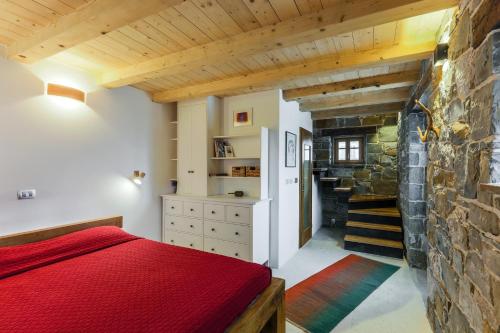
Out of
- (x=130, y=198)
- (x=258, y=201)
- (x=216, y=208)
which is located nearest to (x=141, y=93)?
(x=130, y=198)

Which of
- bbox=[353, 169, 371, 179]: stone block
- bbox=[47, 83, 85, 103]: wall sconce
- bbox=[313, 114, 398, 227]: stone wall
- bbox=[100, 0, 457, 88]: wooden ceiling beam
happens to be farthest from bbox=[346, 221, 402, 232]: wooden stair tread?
bbox=[47, 83, 85, 103]: wall sconce

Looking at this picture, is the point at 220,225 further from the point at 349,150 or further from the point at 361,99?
the point at 349,150

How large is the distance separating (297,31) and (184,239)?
2906mm

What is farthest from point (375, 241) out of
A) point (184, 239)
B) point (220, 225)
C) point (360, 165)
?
point (184, 239)

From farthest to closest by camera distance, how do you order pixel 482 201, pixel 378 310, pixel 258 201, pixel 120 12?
1. pixel 258 201
2. pixel 378 310
3. pixel 120 12
4. pixel 482 201

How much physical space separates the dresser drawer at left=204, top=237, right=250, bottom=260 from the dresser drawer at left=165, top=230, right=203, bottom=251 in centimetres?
12

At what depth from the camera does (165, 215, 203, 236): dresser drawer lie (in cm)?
330

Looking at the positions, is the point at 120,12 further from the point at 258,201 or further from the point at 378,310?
the point at 378,310

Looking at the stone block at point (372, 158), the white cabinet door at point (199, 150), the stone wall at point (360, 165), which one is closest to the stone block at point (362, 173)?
the stone wall at point (360, 165)

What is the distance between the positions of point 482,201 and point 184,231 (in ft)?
10.3

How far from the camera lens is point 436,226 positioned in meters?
1.95

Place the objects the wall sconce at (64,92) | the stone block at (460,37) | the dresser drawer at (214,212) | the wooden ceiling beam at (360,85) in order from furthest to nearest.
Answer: the dresser drawer at (214,212), the wooden ceiling beam at (360,85), the wall sconce at (64,92), the stone block at (460,37)

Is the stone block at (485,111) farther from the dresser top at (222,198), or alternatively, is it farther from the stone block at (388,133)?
the stone block at (388,133)

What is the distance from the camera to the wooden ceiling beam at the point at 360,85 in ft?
9.11
